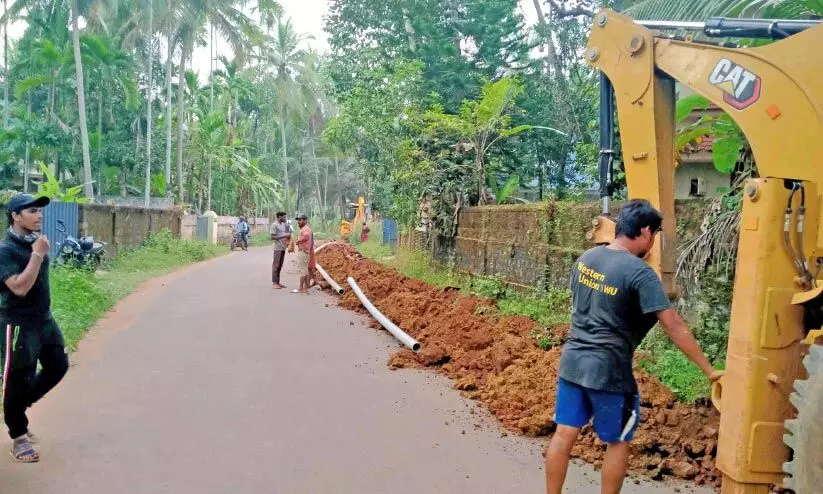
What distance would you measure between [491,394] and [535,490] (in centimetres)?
193

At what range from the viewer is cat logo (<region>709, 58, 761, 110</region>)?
3.39 metres

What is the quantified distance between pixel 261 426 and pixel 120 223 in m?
16.3

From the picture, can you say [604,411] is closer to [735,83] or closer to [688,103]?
[735,83]

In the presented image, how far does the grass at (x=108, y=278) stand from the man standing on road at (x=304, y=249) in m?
3.50

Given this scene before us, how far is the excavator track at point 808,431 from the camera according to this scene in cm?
281

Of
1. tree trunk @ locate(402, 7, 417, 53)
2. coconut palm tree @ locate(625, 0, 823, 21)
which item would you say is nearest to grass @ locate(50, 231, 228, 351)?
coconut palm tree @ locate(625, 0, 823, 21)

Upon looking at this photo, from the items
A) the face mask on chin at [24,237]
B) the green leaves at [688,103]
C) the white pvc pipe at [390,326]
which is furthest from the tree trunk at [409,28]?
the face mask on chin at [24,237]

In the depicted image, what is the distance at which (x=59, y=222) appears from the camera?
15344 millimetres

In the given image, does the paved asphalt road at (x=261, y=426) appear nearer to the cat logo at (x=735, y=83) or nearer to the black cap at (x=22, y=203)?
the black cap at (x=22, y=203)

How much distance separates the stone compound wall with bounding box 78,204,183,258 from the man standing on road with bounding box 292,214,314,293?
590 cm

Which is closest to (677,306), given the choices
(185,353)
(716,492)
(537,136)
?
(716,492)

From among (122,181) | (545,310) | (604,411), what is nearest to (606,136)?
(604,411)

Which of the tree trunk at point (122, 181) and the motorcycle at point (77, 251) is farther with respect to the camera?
the tree trunk at point (122, 181)

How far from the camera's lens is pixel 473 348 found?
7.83 m
